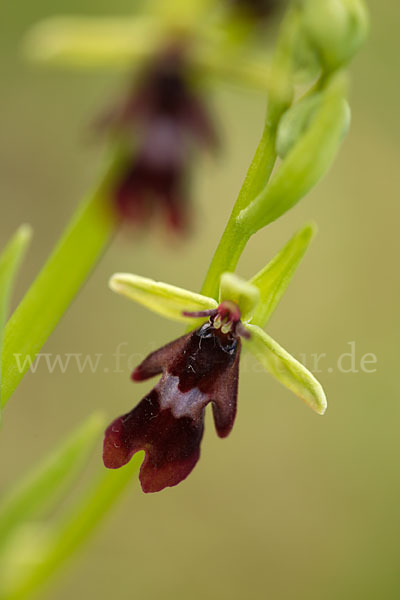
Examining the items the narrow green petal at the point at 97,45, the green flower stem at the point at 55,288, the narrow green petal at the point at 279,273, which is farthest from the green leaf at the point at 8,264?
the narrow green petal at the point at 97,45

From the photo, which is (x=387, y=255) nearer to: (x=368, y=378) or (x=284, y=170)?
(x=368, y=378)

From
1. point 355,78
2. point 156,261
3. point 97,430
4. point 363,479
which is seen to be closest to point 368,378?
point 363,479

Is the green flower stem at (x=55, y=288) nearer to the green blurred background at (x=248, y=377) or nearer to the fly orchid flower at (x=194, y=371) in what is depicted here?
the fly orchid flower at (x=194, y=371)

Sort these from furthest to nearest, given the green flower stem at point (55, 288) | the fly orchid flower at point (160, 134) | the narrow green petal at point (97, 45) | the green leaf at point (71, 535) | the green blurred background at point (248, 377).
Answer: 1. the green blurred background at point (248, 377)
2. the narrow green petal at point (97, 45)
3. the fly orchid flower at point (160, 134)
4. the green leaf at point (71, 535)
5. the green flower stem at point (55, 288)

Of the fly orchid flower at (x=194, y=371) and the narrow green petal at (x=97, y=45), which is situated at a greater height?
the narrow green petal at (x=97, y=45)

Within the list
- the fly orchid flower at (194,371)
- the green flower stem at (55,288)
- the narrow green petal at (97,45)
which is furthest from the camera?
the narrow green petal at (97,45)

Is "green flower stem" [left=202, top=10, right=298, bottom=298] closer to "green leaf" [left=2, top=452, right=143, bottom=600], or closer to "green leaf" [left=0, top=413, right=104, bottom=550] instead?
"green leaf" [left=2, top=452, right=143, bottom=600]

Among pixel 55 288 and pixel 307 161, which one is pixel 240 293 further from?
pixel 55 288
